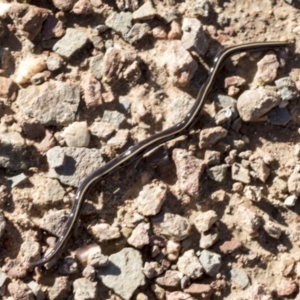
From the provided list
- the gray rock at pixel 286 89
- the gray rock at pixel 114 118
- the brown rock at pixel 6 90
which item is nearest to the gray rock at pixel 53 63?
the brown rock at pixel 6 90

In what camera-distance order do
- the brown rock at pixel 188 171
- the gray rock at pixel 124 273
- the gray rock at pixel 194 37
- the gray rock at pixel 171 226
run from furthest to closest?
the gray rock at pixel 194 37
the brown rock at pixel 188 171
the gray rock at pixel 171 226
the gray rock at pixel 124 273

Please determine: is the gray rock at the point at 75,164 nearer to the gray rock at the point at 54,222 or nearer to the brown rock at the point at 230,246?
the gray rock at the point at 54,222

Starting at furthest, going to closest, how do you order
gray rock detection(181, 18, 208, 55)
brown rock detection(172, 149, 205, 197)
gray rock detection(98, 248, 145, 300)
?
gray rock detection(181, 18, 208, 55) → brown rock detection(172, 149, 205, 197) → gray rock detection(98, 248, 145, 300)

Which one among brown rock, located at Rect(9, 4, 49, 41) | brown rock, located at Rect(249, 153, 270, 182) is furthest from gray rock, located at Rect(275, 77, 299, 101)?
brown rock, located at Rect(9, 4, 49, 41)

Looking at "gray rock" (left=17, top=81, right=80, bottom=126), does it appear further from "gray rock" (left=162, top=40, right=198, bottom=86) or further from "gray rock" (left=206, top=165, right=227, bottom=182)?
"gray rock" (left=206, top=165, right=227, bottom=182)

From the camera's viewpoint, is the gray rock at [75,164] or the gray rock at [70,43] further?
the gray rock at [70,43]

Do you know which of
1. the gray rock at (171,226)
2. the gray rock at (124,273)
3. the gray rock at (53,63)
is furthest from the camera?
the gray rock at (53,63)

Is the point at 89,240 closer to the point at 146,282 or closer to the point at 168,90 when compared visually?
the point at 146,282
